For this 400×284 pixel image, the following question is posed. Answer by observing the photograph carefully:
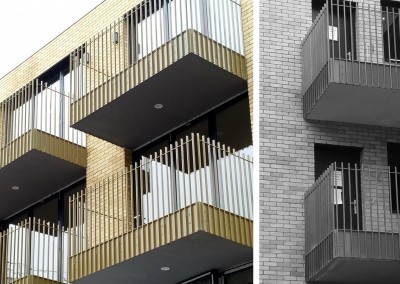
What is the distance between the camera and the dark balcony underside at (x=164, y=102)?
22.0 m

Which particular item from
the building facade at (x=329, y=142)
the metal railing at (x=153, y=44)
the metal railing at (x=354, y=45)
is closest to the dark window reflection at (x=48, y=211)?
the metal railing at (x=153, y=44)

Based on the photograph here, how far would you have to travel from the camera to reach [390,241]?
61.1ft

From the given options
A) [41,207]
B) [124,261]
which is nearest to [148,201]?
[124,261]

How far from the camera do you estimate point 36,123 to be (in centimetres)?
2705

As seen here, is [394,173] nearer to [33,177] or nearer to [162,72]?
[162,72]

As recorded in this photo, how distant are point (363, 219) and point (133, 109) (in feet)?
19.0

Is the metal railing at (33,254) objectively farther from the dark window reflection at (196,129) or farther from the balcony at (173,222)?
the dark window reflection at (196,129)

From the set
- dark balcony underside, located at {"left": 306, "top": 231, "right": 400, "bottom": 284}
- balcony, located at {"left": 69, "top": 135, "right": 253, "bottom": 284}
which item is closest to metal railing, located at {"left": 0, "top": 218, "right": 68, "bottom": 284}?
balcony, located at {"left": 69, "top": 135, "right": 253, "bottom": 284}

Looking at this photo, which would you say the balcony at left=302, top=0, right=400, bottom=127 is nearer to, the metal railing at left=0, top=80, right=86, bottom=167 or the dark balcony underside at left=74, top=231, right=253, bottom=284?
the dark balcony underside at left=74, top=231, right=253, bottom=284

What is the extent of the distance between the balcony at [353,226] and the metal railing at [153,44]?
140 inches

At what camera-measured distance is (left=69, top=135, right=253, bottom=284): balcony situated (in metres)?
20.4

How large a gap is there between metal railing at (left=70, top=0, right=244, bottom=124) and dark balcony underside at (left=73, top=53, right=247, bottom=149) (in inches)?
6.6

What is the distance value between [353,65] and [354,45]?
1565mm

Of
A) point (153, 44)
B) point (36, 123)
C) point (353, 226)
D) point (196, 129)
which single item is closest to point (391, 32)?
point (353, 226)
